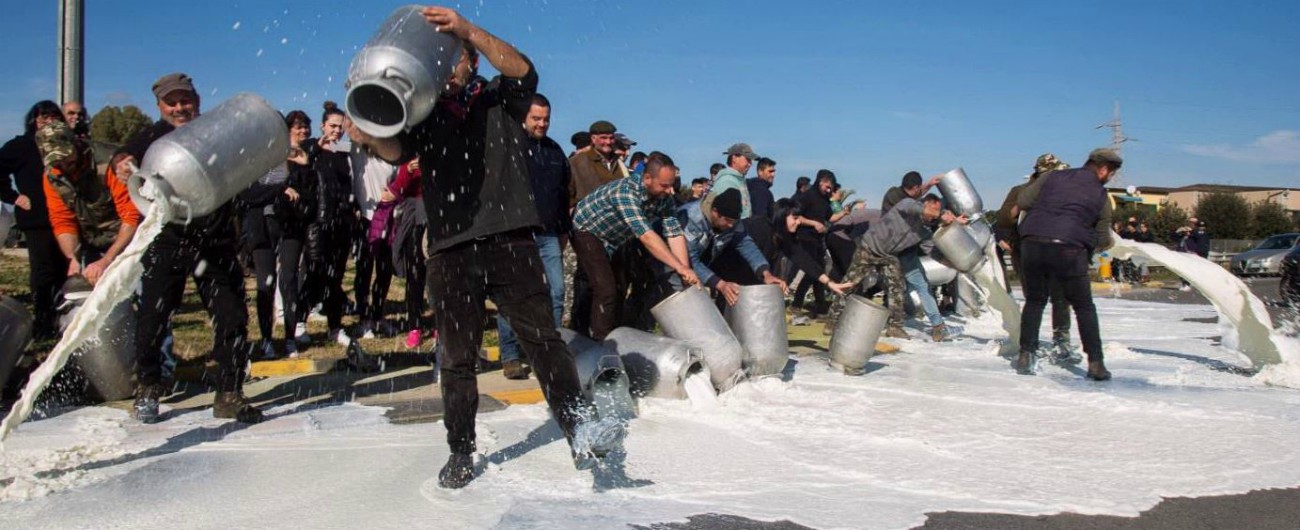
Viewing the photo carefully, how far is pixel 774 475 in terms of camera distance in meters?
4.19

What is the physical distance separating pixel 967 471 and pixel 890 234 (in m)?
5.37

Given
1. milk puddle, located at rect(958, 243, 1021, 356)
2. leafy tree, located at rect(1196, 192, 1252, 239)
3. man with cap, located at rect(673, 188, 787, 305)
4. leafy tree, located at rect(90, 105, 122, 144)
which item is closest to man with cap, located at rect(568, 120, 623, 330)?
man with cap, located at rect(673, 188, 787, 305)

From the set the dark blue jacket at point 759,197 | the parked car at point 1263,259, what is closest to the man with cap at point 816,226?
the dark blue jacket at point 759,197

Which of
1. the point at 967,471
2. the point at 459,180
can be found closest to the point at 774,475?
the point at 967,471

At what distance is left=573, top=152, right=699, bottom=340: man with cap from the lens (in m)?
6.43

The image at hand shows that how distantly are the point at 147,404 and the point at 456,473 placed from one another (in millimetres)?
2061

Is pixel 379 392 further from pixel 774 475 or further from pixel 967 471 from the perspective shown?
pixel 967 471

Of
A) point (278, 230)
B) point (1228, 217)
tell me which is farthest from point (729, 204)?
point (1228, 217)

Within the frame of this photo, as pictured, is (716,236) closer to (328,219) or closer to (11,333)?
(328,219)

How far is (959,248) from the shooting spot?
845 centimetres

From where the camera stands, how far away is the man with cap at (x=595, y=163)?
8.22 m

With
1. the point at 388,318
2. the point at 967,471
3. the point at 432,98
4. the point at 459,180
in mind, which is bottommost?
the point at 967,471

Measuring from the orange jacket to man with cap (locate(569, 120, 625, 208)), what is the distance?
11.4ft

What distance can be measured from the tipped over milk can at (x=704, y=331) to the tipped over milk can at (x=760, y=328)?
409 millimetres
